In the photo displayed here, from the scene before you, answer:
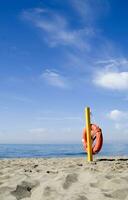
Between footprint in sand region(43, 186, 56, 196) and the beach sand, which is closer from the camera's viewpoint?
the beach sand

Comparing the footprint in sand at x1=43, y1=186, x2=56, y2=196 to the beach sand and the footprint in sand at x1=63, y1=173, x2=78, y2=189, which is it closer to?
the beach sand

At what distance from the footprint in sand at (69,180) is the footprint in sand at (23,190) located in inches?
16.4

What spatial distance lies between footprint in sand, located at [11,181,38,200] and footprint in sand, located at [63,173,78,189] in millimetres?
418

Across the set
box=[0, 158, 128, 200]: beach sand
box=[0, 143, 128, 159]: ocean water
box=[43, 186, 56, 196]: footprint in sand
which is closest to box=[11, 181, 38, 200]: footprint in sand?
box=[0, 158, 128, 200]: beach sand

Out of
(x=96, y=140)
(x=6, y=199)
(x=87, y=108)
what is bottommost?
(x=6, y=199)

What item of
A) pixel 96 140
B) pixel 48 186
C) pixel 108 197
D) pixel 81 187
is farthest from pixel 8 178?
pixel 96 140

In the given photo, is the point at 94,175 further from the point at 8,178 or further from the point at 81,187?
the point at 8,178

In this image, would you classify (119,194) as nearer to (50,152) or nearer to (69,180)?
(69,180)

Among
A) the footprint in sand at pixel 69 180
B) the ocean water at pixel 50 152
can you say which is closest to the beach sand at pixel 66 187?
the footprint in sand at pixel 69 180

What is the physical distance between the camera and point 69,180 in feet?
15.3

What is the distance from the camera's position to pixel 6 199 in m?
3.93

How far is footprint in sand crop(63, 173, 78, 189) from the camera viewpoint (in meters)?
4.42

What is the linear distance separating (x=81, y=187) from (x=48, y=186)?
0.44 metres

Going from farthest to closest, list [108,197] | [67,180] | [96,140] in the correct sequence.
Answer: [96,140]
[67,180]
[108,197]
